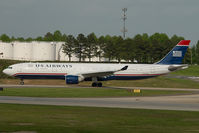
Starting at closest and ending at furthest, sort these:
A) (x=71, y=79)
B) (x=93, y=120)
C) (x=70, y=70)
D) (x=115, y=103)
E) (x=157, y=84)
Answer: (x=93, y=120)
(x=115, y=103)
(x=71, y=79)
(x=70, y=70)
(x=157, y=84)

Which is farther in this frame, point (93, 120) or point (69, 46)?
point (69, 46)

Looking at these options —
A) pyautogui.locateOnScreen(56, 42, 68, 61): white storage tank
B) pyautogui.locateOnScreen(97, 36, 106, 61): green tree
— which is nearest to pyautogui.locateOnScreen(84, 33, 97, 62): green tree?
pyautogui.locateOnScreen(97, 36, 106, 61): green tree

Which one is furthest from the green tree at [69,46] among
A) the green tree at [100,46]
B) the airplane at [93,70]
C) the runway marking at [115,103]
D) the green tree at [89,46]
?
the runway marking at [115,103]

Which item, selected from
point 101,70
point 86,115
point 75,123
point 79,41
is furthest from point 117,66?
point 79,41

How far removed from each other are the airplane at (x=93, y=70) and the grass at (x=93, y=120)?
89.5 ft

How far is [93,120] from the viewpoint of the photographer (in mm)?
23531

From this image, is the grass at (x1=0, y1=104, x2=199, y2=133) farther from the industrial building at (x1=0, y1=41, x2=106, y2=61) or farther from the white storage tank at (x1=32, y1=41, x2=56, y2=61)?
the industrial building at (x1=0, y1=41, x2=106, y2=61)

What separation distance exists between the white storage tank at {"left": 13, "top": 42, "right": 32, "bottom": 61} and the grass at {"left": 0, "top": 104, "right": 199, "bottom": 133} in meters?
96.8

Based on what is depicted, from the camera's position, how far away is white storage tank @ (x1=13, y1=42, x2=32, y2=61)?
12500cm

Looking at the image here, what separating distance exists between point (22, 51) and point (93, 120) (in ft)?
349

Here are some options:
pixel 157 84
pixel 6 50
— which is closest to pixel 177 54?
pixel 157 84

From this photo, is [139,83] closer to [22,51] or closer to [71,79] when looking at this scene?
[71,79]

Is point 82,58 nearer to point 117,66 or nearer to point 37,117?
point 117,66

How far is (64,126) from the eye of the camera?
20844mm
